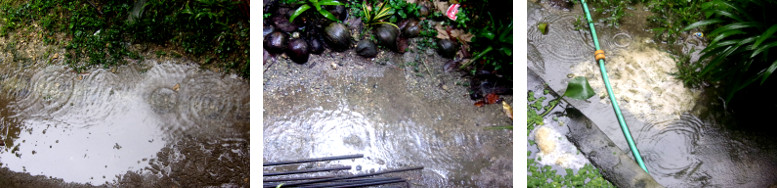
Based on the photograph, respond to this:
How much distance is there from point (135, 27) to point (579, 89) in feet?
6.46

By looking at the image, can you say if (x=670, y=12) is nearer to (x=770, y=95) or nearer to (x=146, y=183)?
(x=770, y=95)

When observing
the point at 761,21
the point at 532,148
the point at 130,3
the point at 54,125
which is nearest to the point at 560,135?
the point at 532,148

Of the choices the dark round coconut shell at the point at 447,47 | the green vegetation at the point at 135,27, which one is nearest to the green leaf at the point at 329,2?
the green vegetation at the point at 135,27

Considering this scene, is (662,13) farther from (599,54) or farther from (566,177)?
(566,177)

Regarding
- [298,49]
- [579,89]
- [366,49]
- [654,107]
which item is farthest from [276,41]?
[654,107]

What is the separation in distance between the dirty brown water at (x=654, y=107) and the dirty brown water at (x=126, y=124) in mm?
1417

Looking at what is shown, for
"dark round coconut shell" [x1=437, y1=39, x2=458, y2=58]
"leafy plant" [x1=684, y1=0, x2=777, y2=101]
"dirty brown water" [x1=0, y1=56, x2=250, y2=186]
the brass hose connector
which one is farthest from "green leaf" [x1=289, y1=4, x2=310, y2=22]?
"leafy plant" [x1=684, y1=0, x2=777, y2=101]

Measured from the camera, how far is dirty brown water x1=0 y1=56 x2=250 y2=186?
2.07m

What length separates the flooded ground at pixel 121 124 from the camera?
6.78ft

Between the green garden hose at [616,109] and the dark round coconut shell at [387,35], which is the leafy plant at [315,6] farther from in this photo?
the green garden hose at [616,109]

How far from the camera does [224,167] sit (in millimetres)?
2057

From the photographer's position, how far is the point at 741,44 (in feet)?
5.79

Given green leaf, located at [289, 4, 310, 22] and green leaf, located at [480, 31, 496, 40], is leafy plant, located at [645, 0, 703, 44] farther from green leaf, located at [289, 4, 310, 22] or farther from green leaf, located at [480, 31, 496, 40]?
green leaf, located at [289, 4, 310, 22]

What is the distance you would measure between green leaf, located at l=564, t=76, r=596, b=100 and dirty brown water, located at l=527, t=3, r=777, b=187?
41mm
